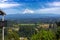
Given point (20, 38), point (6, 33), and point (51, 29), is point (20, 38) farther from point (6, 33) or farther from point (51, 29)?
point (51, 29)

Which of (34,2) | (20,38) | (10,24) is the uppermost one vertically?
(34,2)

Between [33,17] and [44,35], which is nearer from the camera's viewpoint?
[44,35]

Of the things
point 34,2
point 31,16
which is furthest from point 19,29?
point 34,2

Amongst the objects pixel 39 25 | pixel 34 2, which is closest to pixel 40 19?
pixel 39 25

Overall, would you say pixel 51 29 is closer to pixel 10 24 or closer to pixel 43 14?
pixel 43 14

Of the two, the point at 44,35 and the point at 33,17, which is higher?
the point at 33,17

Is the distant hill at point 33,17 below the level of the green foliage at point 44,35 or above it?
above

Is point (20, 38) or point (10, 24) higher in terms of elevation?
point (10, 24)

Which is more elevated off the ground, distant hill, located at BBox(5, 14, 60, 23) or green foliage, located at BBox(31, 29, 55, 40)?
distant hill, located at BBox(5, 14, 60, 23)

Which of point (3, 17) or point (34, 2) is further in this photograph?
point (34, 2)
